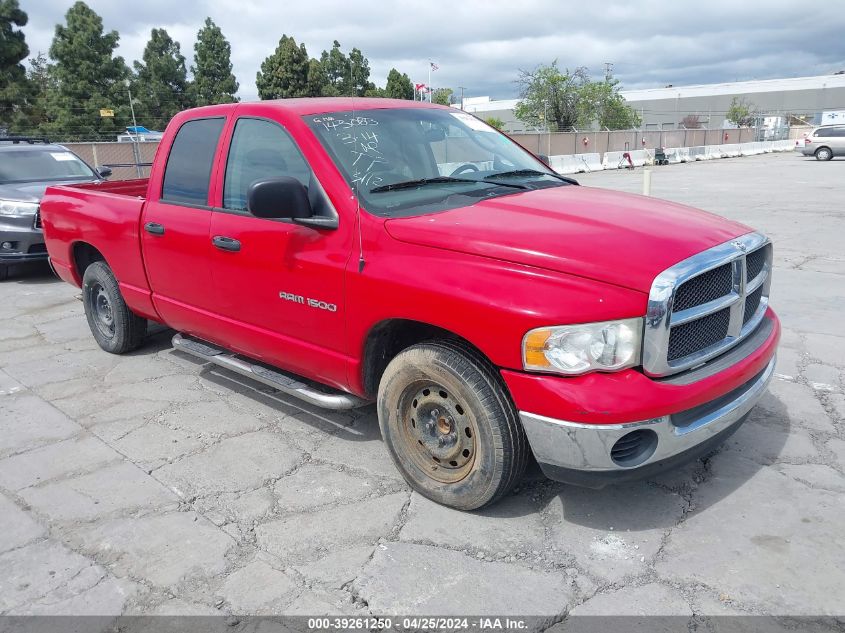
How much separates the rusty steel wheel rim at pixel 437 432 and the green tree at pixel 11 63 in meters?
37.8

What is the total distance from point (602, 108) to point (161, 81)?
3260cm

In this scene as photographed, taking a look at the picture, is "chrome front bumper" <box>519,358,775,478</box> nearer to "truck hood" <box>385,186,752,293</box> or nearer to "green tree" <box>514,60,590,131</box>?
"truck hood" <box>385,186,752,293</box>

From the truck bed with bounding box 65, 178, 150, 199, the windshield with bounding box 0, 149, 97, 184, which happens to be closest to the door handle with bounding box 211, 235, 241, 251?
the truck bed with bounding box 65, 178, 150, 199

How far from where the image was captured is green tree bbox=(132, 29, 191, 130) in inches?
1816

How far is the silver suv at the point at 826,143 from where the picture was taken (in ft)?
99.0

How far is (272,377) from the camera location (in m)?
3.90

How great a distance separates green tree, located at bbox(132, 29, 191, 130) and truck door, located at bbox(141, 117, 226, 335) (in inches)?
1755

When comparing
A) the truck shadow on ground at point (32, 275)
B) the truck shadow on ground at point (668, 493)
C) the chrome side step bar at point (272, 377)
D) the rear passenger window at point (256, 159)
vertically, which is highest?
the rear passenger window at point (256, 159)

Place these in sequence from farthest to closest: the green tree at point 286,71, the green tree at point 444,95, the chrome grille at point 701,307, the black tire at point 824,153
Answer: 1. the green tree at point 444,95
2. the green tree at point 286,71
3. the black tire at point 824,153
4. the chrome grille at point 701,307

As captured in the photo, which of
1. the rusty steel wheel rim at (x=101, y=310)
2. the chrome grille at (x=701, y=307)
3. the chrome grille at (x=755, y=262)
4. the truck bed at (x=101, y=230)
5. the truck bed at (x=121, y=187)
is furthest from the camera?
the truck bed at (x=121, y=187)

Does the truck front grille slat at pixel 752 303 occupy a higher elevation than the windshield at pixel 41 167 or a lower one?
lower

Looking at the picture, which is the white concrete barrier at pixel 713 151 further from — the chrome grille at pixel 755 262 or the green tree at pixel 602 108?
the chrome grille at pixel 755 262

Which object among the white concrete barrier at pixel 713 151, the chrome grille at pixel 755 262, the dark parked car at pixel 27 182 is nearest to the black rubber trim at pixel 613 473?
the chrome grille at pixel 755 262

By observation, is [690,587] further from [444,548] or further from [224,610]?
[224,610]
